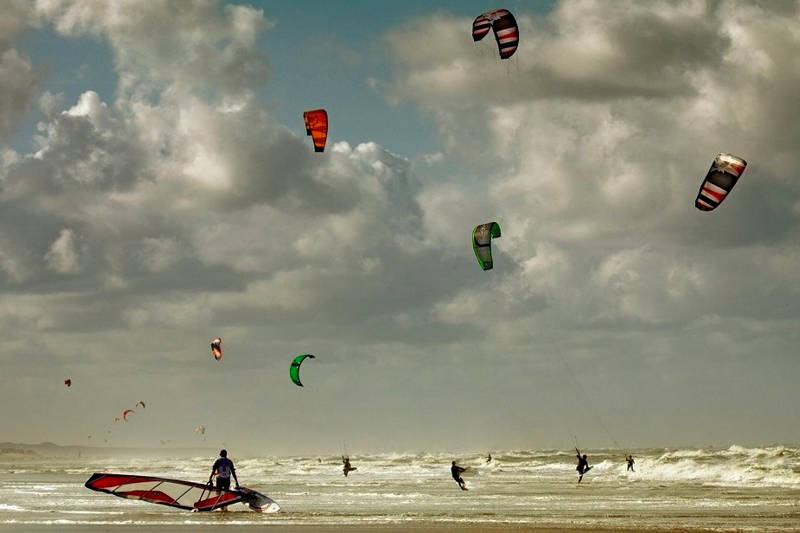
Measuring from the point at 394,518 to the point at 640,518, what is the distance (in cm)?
499

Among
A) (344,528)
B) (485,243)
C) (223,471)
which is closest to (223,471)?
(223,471)

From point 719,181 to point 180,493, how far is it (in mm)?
15264

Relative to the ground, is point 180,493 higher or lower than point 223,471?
lower

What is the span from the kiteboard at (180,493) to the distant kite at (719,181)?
1264 centimetres

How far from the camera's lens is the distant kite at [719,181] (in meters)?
22.1

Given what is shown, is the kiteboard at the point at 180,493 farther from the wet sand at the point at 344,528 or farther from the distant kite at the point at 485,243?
the distant kite at the point at 485,243

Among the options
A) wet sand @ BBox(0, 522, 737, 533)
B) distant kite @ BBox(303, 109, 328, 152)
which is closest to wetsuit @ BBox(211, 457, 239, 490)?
wet sand @ BBox(0, 522, 737, 533)

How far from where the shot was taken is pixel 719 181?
2228 cm

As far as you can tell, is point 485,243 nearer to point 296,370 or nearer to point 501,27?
point 501,27

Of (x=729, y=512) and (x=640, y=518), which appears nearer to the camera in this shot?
(x=640, y=518)

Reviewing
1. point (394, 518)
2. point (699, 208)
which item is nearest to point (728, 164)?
point (699, 208)

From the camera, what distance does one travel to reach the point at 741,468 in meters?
43.3

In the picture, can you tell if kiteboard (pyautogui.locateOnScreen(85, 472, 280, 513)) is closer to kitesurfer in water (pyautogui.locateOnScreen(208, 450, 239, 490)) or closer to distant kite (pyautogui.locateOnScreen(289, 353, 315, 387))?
kitesurfer in water (pyautogui.locateOnScreen(208, 450, 239, 490))

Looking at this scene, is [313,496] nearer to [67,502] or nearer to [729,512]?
[67,502]
